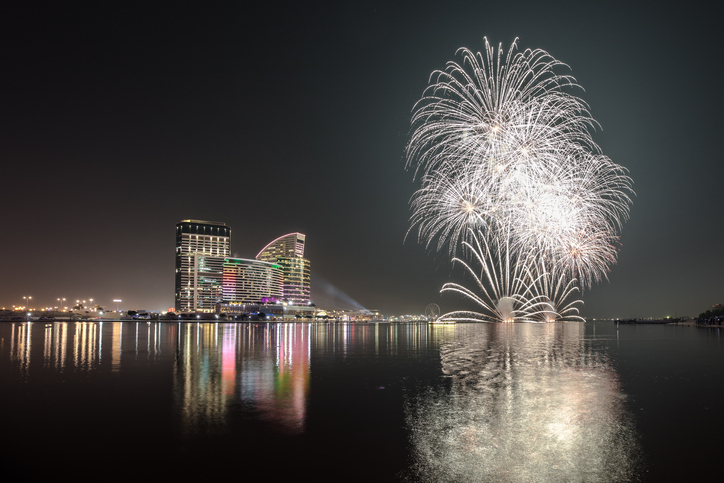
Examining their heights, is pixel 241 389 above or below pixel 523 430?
below

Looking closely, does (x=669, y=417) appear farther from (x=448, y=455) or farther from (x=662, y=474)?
(x=448, y=455)

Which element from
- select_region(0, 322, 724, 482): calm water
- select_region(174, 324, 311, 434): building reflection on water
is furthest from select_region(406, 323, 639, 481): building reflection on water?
select_region(174, 324, 311, 434): building reflection on water

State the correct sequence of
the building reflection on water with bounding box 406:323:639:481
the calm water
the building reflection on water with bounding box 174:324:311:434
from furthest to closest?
the building reflection on water with bounding box 174:324:311:434 < the calm water < the building reflection on water with bounding box 406:323:639:481

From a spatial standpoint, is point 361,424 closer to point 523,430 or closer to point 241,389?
point 523,430

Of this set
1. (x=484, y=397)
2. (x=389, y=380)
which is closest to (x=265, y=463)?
(x=484, y=397)

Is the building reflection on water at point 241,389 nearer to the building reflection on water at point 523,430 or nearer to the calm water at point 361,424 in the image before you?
the calm water at point 361,424

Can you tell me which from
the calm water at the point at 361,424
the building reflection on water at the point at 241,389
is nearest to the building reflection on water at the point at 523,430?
the calm water at the point at 361,424

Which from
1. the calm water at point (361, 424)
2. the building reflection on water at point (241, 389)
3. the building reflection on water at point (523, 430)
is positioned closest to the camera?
the building reflection on water at point (523, 430)

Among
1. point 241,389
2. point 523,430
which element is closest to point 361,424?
point 523,430

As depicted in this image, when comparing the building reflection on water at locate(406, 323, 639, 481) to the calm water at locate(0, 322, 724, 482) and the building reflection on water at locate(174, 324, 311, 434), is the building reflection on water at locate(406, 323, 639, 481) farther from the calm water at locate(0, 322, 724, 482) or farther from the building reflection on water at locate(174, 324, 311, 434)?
the building reflection on water at locate(174, 324, 311, 434)
